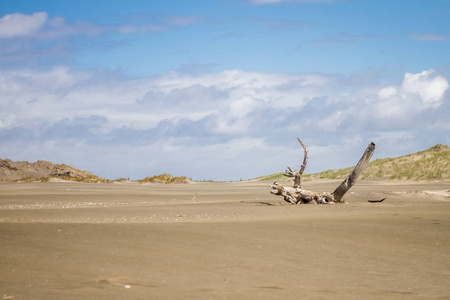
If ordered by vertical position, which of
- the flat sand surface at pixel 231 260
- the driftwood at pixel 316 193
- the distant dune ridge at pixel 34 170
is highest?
the distant dune ridge at pixel 34 170

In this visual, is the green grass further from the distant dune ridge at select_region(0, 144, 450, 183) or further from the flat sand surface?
the flat sand surface

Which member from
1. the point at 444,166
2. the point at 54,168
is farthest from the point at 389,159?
the point at 54,168

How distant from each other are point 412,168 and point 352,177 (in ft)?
80.3

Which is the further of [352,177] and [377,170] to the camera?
[377,170]

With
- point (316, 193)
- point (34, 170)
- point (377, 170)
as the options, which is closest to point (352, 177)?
point (316, 193)

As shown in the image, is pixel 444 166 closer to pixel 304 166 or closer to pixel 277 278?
pixel 304 166

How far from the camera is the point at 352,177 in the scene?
68.4 ft

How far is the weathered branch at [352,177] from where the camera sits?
2070 centimetres

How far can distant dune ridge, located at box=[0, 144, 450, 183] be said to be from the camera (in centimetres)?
4172

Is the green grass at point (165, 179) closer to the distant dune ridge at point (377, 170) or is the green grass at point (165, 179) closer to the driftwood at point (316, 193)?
the distant dune ridge at point (377, 170)

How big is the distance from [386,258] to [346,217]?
5.93m

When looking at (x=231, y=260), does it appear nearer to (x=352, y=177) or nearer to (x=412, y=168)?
(x=352, y=177)

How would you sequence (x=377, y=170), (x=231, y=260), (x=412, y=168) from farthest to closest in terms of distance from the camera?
(x=377, y=170)
(x=412, y=168)
(x=231, y=260)

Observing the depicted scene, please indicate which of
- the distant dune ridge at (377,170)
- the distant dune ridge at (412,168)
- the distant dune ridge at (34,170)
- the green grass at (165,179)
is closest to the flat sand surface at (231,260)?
the distant dune ridge at (412,168)
